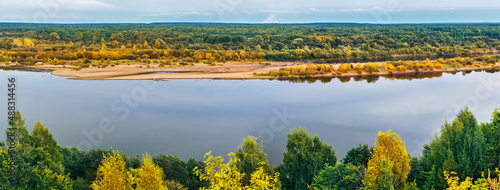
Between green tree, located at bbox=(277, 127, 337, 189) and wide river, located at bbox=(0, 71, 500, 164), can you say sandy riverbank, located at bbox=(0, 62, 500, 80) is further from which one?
green tree, located at bbox=(277, 127, 337, 189)

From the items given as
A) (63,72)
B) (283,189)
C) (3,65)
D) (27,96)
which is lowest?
(283,189)

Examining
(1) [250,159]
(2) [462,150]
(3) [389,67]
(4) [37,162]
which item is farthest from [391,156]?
(3) [389,67]

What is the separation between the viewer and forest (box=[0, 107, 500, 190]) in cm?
838

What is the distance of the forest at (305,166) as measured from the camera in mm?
8375

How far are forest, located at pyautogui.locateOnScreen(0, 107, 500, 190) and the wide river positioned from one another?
12.2 feet

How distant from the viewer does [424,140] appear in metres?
18.9

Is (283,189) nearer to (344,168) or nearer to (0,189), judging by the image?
(344,168)

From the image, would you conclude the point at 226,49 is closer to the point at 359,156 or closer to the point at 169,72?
the point at 169,72

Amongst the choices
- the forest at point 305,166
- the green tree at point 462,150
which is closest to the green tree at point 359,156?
the forest at point 305,166

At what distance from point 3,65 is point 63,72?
11.2 m

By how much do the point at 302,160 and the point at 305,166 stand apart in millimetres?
212

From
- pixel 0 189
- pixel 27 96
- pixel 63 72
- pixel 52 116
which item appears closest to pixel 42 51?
pixel 63 72

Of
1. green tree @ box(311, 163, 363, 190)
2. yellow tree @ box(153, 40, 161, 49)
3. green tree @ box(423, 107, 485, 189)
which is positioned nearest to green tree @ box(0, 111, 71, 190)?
green tree @ box(311, 163, 363, 190)

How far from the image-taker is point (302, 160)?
11.6m
